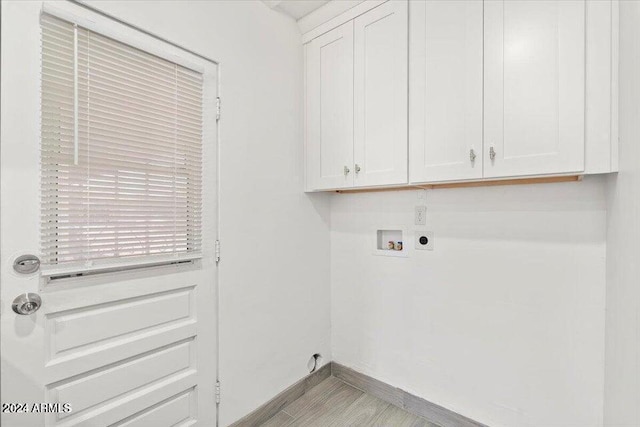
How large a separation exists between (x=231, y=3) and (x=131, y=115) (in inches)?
35.3

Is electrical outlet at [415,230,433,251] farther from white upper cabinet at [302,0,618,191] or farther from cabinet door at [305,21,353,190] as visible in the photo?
cabinet door at [305,21,353,190]

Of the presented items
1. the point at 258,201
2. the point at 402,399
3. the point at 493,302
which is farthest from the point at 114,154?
the point at 402,399

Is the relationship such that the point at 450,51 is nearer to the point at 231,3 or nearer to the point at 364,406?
the point at 231,3

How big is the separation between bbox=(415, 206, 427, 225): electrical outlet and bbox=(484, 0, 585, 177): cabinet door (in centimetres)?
55

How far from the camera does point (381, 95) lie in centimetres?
189

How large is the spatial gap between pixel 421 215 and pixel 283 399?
1.47 meters

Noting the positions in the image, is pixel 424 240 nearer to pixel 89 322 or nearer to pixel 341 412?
pixel 341 412

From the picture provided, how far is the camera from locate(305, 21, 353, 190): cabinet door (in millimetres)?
2041

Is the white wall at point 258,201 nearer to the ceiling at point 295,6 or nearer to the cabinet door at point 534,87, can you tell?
the ceiling at point 295,6

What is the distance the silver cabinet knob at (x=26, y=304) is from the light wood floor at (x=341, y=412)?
4.55 ft

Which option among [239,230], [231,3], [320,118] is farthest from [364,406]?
[231,3]

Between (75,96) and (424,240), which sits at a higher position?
(75,96)

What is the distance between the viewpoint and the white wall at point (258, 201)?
1.77 m

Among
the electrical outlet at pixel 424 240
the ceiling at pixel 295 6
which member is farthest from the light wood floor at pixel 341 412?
the ceiling at pixel 295 6
